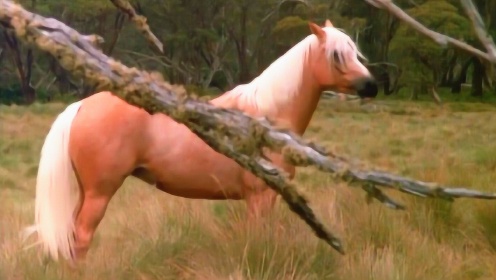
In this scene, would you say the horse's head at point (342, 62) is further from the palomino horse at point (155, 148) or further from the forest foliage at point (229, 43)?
the forest foliage at point (229, 43)

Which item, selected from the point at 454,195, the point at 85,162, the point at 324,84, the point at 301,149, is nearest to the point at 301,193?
the point at 301,149

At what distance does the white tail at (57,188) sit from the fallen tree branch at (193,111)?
45 cm

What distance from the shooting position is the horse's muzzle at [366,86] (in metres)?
1.78

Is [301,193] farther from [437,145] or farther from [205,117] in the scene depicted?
[437,145]

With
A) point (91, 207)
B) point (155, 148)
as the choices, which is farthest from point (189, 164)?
point (91, 207)

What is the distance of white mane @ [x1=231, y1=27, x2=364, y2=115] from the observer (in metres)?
1.83

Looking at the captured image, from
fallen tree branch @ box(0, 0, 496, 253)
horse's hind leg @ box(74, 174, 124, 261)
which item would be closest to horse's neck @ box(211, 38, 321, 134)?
horse's hind leg @ box(74, 174, 124, 261)

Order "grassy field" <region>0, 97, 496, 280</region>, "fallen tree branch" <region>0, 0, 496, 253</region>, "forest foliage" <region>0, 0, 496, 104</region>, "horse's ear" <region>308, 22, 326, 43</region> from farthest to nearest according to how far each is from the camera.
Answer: "forest foliage" <region>0, 0, 496, 104</region> → "horse's ear" <region>308, 22, 326, 43</region> → "grassy field" <region>0, 97, 496, 280</region> → "fallen tree branch" <region>0, 0, 496, 253</region>

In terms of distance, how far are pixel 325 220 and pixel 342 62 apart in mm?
355

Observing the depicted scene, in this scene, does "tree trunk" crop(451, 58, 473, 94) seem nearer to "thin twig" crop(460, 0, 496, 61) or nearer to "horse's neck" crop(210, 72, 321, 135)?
"thin twig" crop(460, 0, 496, 61)

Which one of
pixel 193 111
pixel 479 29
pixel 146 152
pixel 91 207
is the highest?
pixel 479 29

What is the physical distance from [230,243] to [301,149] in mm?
383

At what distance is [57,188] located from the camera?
1.78 meters

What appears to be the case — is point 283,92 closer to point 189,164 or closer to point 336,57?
point 336,57
